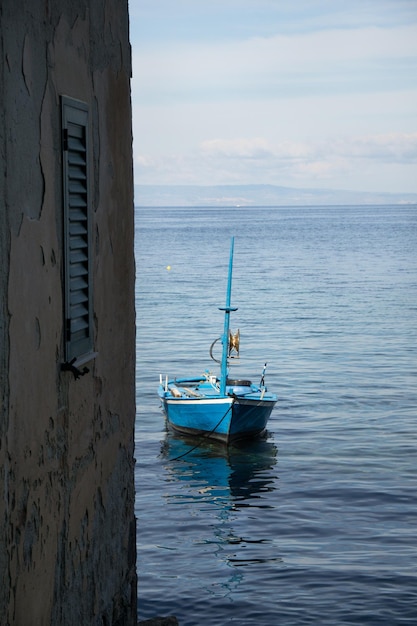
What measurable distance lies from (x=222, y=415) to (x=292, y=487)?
317cm

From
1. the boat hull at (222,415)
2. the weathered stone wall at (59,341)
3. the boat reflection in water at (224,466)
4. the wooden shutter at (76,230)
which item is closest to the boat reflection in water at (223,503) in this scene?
the boat reflection in water at (224,466)

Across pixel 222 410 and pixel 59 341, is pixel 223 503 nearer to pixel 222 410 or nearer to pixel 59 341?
pixel 222 410

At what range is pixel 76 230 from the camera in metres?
5.29

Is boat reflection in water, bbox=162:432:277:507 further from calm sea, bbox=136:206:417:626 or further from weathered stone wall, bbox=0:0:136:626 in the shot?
weathered stone wall, bbox=0:0:136:626

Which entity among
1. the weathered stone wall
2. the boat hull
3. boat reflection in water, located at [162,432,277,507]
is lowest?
boat reflection in water, located at [162,432,277,507]

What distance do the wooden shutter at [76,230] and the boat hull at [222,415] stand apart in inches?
655

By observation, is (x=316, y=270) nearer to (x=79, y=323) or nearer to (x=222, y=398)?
(x=222, y=398)

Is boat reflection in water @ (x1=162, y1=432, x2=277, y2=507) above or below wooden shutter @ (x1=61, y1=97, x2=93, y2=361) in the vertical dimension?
below

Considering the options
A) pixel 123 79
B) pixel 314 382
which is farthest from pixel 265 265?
pixel 123 79

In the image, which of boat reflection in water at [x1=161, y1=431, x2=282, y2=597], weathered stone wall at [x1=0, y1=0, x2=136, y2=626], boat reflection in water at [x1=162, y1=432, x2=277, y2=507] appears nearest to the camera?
weathered stone wall at [x1=0, y1=0, x2=136, y2=626]

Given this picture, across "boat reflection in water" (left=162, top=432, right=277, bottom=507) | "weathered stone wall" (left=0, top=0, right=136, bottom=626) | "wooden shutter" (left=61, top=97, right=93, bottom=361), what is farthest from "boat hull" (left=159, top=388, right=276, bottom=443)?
"wooden shutter" (left=61, top=97, right=93, bottom=361)

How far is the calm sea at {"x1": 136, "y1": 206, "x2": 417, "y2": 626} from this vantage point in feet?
45.0

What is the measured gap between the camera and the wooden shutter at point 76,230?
199 inches

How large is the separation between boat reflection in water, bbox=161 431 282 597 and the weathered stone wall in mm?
8513
